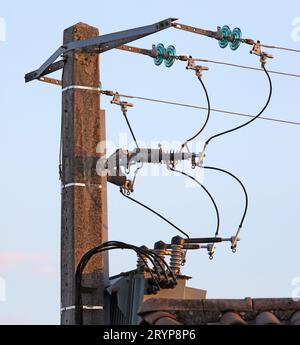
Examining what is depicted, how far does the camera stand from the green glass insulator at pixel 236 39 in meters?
19.3

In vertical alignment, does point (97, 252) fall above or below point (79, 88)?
below

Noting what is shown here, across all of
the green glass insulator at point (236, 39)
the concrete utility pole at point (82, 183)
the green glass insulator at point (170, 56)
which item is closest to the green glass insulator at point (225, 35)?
the green glass insulator at point (236, 39)

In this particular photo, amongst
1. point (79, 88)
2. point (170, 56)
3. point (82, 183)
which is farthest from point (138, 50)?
point (82, 183)

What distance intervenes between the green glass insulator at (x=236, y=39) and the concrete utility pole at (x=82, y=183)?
6.02 feet

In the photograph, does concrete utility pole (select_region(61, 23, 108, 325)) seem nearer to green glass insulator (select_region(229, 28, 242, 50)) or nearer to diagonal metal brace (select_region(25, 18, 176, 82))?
diagonal metal brace (select_region(25, 18, 176, 82))

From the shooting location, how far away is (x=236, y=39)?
1933 centimetres

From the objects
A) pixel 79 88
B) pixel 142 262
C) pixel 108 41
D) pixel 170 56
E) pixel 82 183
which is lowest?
pixel 142 262

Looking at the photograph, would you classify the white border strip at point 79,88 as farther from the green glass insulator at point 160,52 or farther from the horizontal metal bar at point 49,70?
the green glass insulator at point 160,52

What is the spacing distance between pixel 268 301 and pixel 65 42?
5675 millimetres

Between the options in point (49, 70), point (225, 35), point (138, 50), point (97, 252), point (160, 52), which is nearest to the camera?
point (97, 252)

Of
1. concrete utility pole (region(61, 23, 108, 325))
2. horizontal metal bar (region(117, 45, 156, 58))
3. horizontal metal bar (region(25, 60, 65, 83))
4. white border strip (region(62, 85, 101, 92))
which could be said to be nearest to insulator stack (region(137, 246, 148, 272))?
concrete utility pole (region(61, 23, 108, 325))

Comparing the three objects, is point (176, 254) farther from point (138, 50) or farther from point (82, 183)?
point (138, 50)

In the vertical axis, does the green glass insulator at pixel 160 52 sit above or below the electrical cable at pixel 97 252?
above

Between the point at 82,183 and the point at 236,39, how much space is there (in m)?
2.75
